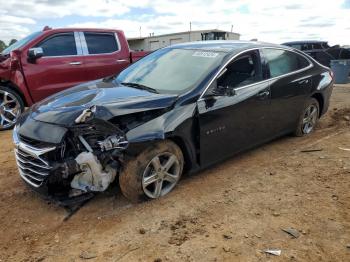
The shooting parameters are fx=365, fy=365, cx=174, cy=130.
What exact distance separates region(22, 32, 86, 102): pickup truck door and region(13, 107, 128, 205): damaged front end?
3.72m

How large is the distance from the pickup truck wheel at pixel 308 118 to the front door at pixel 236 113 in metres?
1.01

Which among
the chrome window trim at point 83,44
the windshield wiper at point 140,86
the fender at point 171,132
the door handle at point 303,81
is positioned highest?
the chrome window trim at point 83,44

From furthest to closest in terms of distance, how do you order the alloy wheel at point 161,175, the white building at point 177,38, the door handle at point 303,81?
the white building at point 177,38, the door handle at point 303,81, the alloy wheel at point 161,175

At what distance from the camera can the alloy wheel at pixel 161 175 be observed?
3.69m

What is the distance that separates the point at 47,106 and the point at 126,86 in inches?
38.7

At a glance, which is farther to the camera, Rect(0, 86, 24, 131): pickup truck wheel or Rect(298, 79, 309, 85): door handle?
Rect(0, 86, 24, 131): pickup truck wheel

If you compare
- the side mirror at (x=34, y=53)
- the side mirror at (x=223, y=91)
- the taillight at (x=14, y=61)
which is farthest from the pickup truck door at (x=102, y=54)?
the side mirror at (x=223, y=91)

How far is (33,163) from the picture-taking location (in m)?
3.46

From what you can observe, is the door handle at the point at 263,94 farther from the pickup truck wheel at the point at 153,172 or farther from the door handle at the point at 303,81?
the pickup truck wheel at the point at 153,172

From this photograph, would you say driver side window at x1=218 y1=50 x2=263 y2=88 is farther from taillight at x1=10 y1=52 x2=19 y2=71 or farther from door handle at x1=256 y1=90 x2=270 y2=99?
taillight at x1=10 y1=52 x2=19 y2=71

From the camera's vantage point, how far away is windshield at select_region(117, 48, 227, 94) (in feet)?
13.7

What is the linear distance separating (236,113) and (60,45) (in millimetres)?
4384

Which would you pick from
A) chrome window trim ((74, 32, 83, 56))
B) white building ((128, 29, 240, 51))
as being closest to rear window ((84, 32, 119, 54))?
chrome window trim ((74, 32, 83, 56))

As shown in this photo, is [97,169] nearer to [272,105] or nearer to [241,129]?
[241,129]
